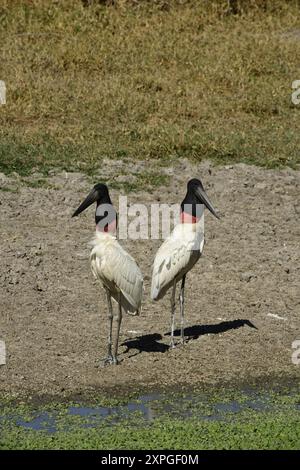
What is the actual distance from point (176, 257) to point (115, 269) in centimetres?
58

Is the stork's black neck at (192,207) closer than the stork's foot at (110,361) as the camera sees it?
No

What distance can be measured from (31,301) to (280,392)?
213cm

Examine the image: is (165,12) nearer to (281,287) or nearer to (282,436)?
(281,287)

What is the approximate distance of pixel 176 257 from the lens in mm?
9281

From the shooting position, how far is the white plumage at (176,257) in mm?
9273

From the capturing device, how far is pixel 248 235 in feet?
36.4

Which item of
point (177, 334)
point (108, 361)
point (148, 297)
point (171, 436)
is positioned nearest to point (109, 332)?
point (108, 361)

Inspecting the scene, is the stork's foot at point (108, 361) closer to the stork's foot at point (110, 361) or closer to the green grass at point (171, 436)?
the stork's foot at point (110, 361)

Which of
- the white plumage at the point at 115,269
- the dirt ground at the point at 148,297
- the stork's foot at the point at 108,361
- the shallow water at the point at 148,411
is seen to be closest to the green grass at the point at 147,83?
the dirt ground at the point at 148,297

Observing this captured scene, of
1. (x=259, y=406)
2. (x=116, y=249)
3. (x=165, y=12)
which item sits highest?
(x=165, y=12)

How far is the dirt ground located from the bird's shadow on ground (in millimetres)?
11

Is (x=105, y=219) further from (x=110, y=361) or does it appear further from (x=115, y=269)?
(x=110, y=361)

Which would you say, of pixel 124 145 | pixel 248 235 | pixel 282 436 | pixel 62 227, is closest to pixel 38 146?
pixel 124 145

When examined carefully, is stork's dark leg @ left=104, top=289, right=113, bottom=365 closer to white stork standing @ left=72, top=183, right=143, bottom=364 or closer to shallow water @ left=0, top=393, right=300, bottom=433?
white stork standing @ left=72, top=183, right=143, bottom=364
